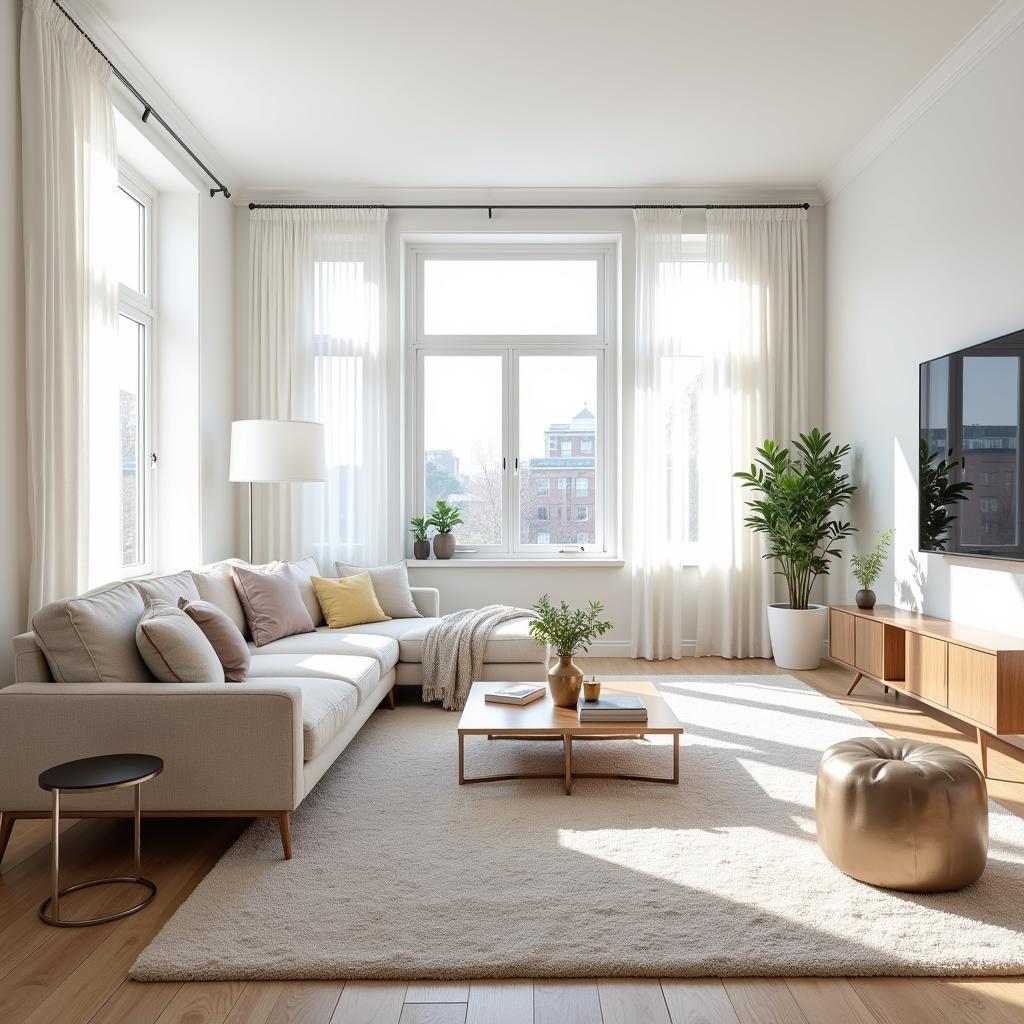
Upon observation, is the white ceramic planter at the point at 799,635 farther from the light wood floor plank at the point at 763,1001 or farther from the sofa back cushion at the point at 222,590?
the light wood floor plank at the point at 763,1001

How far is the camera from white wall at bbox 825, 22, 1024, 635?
397cm

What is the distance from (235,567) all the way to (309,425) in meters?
0.98

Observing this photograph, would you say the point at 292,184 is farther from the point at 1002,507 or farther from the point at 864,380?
the point at 1002,507

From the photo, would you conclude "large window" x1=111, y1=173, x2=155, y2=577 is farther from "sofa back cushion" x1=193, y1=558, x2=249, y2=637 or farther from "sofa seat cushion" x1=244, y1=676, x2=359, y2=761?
"sofa seat cushion" x1=244, y1=676, x2=359, y2=761

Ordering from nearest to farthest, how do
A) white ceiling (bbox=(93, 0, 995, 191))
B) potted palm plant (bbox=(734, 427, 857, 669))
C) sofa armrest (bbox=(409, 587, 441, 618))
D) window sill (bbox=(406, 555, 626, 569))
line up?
1. white ceiling (bbox=(93, 0, 995, 191))
2. sofa armrest (bbox=(409, 587, 441, 618))
3. potted palm plant (bbox=(734, 427, 857, 669))
4. window sill (bbox=(406, 555, 626, 569))

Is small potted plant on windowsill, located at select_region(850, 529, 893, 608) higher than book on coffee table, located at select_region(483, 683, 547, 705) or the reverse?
higher

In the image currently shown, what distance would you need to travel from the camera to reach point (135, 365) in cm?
509

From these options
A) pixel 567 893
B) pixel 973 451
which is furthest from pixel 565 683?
pixel 973 451

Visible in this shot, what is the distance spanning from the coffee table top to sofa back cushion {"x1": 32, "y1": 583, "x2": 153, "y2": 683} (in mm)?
1237

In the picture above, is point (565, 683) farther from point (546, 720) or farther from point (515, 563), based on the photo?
point (515, 563)

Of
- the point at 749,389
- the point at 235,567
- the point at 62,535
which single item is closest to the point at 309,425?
the point at 235,567

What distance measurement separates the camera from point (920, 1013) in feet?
6.38

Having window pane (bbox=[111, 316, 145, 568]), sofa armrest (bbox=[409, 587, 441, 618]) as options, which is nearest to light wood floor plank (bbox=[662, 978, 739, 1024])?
sofa armrest (bbox=[409, 587, 441, 618])

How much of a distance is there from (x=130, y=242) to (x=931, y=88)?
173 inches
